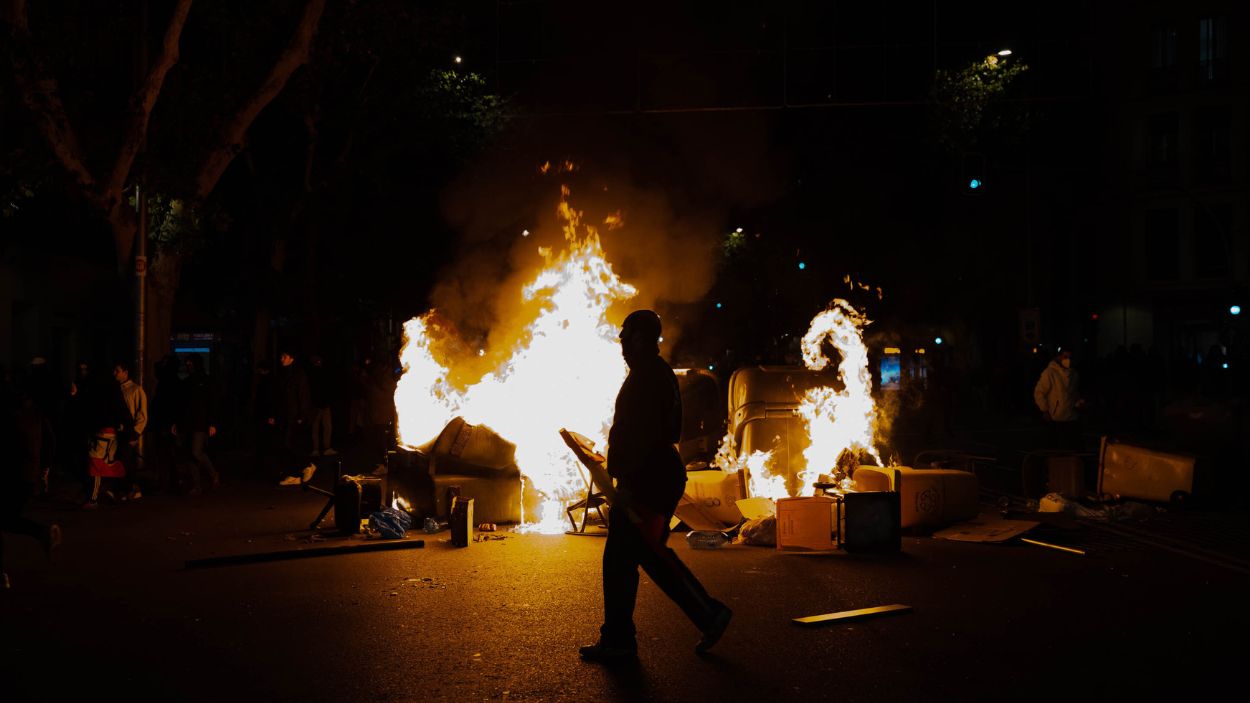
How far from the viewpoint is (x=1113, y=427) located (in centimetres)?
2822

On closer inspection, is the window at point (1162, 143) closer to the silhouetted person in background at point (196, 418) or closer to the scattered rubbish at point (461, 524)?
the silhouetted person in background at point (196, 418)

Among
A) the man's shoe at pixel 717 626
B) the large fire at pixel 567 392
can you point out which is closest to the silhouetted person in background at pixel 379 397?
the large fire at pixel 567 392

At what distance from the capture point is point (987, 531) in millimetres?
10766

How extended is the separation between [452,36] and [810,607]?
15.5m

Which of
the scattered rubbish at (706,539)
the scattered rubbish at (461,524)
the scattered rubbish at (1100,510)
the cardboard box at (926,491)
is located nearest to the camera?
the scattered rubbish at (706,539)

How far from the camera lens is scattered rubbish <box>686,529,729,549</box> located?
413 inches

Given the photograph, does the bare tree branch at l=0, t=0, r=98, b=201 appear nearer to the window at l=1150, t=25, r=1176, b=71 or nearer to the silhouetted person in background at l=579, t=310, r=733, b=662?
the silhouetted person in background at l=579, t=310, r=733, b=662

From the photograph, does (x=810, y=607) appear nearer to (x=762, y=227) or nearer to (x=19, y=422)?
(x=19, y=422)

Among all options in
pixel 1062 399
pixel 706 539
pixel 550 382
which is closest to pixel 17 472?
pixel 706 539

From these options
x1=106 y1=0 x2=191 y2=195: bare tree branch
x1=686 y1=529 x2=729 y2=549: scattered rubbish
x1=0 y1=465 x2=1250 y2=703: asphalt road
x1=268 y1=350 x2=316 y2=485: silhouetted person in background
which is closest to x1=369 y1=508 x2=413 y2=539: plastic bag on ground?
x1=0 y1=465 x2=1250 y2=703: asphalt road

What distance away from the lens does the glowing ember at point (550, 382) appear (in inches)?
500

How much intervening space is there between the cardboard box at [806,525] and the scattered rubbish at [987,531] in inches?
53.9

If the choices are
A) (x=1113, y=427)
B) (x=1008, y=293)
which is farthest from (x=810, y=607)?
(x=1008, y=293)

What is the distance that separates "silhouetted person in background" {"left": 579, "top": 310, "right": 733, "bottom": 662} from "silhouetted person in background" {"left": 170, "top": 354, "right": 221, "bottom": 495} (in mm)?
9967
